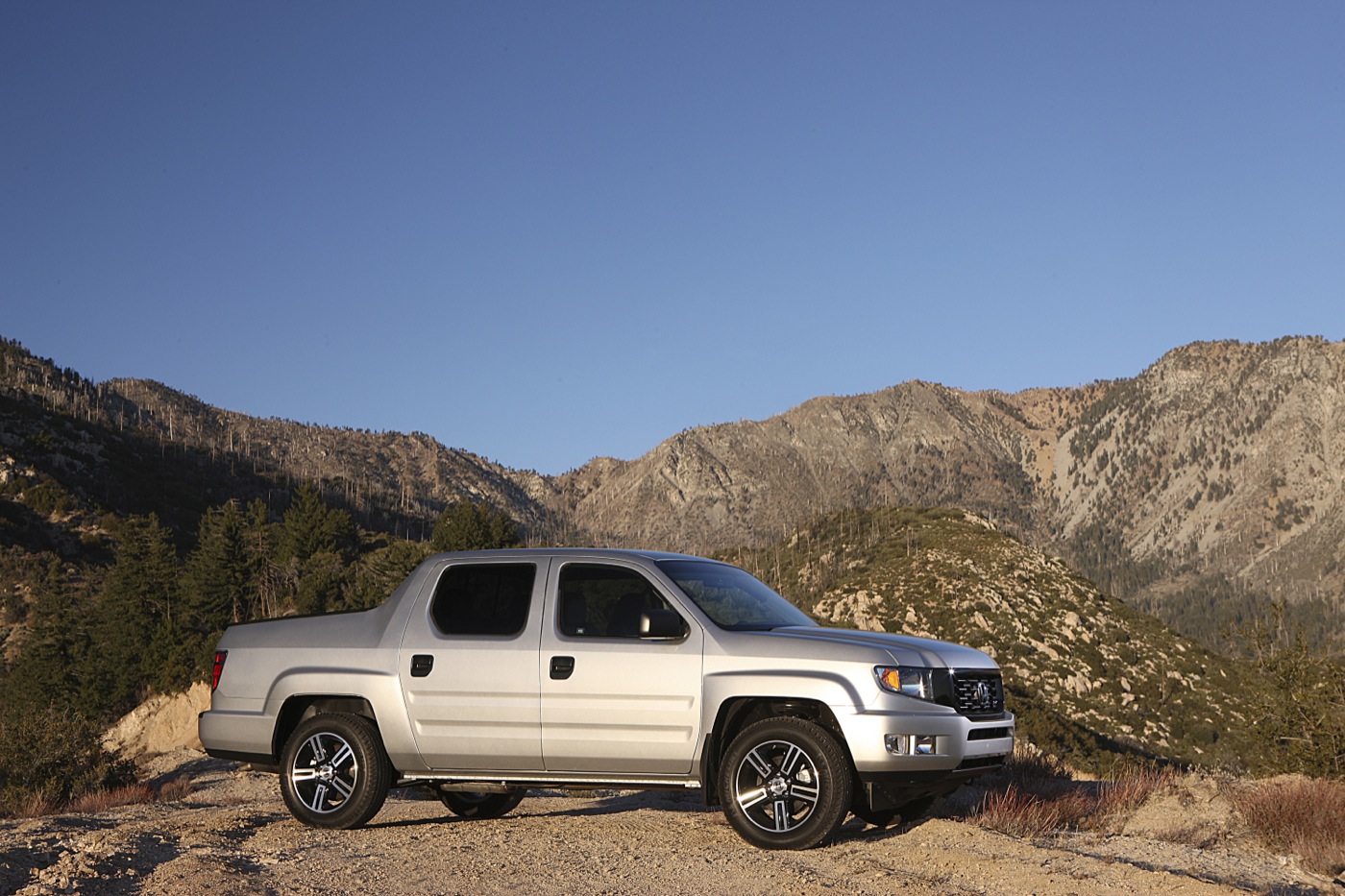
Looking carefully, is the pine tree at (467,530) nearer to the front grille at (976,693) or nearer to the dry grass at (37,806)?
the dry grass at (37,806)

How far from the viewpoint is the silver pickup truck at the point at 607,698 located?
7934 millimetres

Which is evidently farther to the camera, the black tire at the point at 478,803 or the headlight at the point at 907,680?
the black tire at the point at 478,803

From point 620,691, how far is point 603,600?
2.32 ft

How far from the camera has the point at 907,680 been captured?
26.0 feet

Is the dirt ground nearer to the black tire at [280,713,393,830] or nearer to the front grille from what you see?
the black tire at [280,713,393,830]

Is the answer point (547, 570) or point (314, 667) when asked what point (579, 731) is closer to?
point (547, 570)

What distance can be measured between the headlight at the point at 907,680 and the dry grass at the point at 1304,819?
9.55 ft

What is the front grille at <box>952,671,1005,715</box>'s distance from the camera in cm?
820

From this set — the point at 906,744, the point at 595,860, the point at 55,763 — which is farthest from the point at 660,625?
the point at 55,763

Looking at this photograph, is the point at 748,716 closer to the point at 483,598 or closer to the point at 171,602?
the point at 483,598

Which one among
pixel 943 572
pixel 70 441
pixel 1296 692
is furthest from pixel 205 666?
pixel 70 441

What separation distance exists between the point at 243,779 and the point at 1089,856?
1467cm

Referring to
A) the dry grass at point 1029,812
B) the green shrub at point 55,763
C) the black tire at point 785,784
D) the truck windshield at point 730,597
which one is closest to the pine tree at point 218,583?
the green shrub at point 55,763

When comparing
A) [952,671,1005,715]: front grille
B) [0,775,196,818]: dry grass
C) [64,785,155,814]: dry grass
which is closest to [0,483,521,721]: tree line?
[0,775,196,818]: dry grass
